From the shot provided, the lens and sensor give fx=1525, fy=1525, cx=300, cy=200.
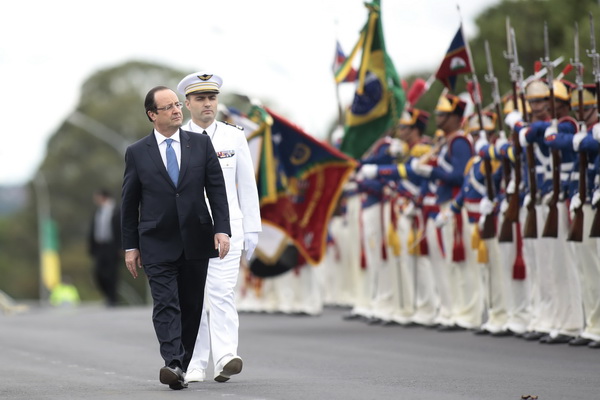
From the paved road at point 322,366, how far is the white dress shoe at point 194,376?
0.09 meters

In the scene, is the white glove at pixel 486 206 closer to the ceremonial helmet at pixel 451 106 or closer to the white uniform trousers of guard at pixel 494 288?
the white uniform trousers of guard at pixel 494 288

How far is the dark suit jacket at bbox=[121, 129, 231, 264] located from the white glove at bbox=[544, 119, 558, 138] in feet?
12.1

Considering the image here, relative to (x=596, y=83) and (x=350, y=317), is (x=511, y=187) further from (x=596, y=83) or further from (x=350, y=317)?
(x=350, y=317)

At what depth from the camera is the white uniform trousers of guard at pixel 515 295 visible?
1476 centimetres

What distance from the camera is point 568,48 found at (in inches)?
1326

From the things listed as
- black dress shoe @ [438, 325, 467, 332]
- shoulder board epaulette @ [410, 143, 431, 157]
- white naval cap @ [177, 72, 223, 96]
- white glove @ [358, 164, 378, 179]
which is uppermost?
white naval cap @ [177, 72, 223, 96]

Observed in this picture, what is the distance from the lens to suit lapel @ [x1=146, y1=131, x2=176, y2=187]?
10336mm

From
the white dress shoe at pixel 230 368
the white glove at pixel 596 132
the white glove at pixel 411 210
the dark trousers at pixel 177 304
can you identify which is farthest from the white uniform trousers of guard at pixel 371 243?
the dark trousers at pixel 177 304

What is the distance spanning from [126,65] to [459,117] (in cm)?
6196

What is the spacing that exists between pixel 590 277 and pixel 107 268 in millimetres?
15110

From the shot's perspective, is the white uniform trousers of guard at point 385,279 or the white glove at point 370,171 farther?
the white uniform trousers of guard at point 385,279

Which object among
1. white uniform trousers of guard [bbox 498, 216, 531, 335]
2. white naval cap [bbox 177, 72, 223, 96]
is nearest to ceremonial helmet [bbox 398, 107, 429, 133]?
white uniform trousers of guard [bbox 498, 216, 531, 335]

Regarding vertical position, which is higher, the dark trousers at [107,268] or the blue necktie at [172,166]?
the blue necktie at [172,166]

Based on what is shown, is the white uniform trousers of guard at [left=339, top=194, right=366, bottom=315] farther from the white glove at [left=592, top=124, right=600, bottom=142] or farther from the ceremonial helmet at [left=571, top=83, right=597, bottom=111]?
the white glove at [left=592, top=124, right=600, bottom=142]
